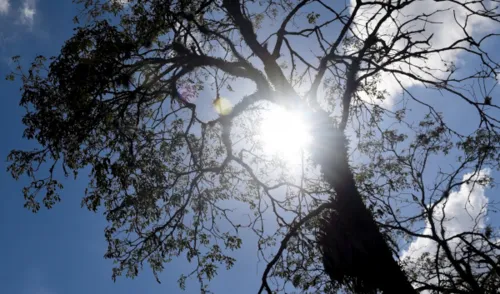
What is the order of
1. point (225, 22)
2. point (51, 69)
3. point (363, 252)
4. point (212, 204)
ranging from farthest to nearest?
point (225, 22), point (212, 204), point (51, 69), point (363, 252)

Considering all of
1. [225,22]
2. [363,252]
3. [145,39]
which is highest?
[225,22]

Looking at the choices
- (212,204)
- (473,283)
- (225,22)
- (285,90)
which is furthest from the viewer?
(225,22)

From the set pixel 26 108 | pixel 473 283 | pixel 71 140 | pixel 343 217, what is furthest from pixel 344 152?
Result: pixel 26 108

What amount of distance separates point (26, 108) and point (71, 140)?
1.02 m

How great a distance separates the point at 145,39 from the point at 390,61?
484 centimetres

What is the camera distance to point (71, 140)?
7328 mm

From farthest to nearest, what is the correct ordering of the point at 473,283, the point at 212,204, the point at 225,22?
the point at 225,22, the point at 212,204, the point at 473,283

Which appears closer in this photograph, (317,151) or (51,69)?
(51,69)

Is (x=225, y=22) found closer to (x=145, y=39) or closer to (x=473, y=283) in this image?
(x=145, y=39)

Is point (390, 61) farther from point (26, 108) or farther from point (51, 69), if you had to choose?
point (26, 108)

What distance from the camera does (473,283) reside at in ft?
16.9

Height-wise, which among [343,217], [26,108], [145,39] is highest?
[145,39]

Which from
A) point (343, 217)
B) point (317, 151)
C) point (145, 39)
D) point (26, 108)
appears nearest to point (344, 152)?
point (317, 151)

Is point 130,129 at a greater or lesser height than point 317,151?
greater
